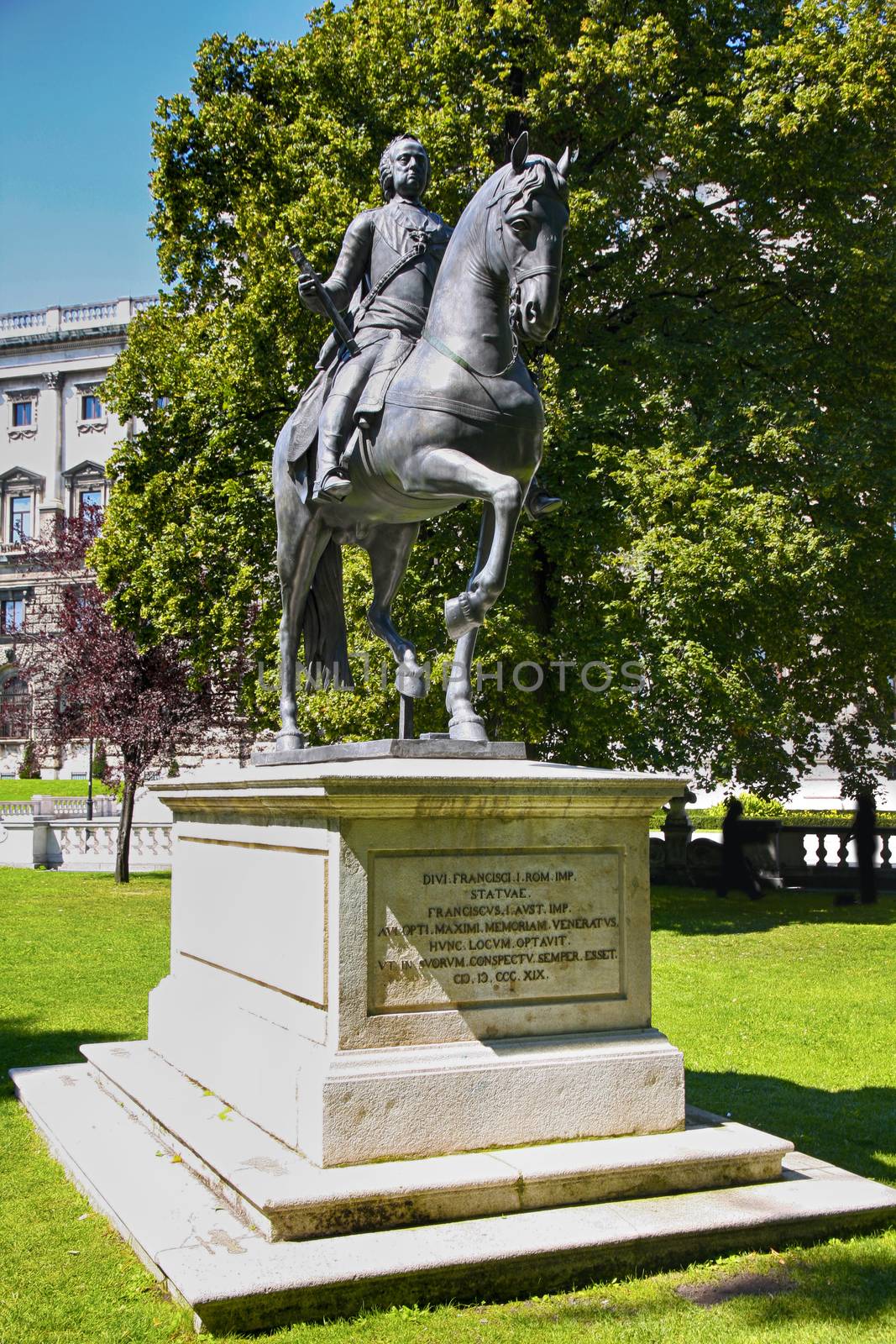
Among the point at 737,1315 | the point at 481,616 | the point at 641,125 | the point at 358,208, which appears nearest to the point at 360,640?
the point at 358,208

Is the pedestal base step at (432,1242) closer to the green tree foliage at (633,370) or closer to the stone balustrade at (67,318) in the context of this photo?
the green tree foliage at (633,370)

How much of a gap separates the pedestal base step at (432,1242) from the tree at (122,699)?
20.8m

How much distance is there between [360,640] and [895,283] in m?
9.67

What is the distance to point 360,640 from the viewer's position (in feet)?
58.0

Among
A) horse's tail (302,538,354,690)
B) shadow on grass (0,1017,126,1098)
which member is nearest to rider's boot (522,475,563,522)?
horse's tail (302,538,354,690)

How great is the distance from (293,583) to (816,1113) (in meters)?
4.92

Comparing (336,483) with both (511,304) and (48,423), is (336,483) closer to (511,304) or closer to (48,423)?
(511,304)

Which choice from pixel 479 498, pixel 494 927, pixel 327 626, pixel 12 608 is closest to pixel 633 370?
pixel 327 626

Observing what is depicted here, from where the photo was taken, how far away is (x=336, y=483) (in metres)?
7.32

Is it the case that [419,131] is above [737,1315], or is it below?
above

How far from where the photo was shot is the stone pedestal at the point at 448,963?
573 cm

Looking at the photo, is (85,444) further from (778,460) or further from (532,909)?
(532,909)

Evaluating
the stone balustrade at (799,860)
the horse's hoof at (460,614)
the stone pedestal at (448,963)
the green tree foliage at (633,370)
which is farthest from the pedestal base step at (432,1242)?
the stone balustrade at (799,860)

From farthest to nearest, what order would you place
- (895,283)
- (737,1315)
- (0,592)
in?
(0,592)
(895,283)
(737,1315)
